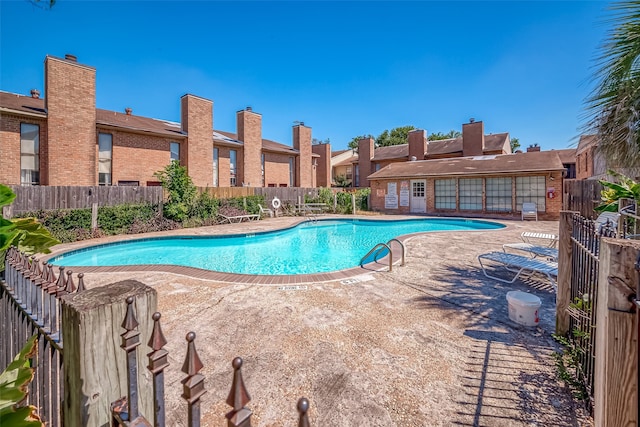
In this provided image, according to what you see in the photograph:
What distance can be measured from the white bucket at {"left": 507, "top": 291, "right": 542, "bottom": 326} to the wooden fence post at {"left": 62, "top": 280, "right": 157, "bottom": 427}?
4342 mm

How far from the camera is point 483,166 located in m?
19.4

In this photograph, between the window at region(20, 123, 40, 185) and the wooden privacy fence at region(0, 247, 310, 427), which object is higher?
the window at region(20, 123, 40, 185)

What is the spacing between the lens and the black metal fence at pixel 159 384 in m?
0.84

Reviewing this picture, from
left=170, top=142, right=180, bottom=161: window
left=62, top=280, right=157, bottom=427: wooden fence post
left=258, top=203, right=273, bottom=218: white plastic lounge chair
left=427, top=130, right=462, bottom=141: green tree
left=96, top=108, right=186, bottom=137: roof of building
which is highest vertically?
left=427, top=130, right=462, bottom=141: green tree

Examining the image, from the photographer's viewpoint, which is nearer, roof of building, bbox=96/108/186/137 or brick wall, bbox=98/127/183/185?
roof of building, bbox=96/108/186/137

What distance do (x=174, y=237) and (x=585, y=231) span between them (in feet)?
40.9

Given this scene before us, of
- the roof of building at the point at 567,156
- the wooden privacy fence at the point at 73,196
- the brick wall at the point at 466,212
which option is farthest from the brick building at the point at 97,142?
the roof of building at the point at 567,156

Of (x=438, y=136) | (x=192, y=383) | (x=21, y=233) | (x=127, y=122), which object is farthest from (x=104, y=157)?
(x=438, y=136)

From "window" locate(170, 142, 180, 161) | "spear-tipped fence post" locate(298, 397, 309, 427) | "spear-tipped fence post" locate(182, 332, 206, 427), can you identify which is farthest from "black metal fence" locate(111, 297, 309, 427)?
"window" locate(170, 142, 180, 161)

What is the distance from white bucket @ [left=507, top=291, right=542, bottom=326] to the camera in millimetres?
3782

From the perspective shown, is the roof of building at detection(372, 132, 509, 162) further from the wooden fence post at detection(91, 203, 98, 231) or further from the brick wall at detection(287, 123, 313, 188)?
the wooden fence post at detection(91, 203, 98, 231)

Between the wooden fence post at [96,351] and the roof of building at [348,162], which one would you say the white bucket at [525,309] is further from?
the roof of building at [348,162]

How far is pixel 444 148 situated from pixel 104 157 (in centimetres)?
2912

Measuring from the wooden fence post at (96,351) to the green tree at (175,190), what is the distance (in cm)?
1408
